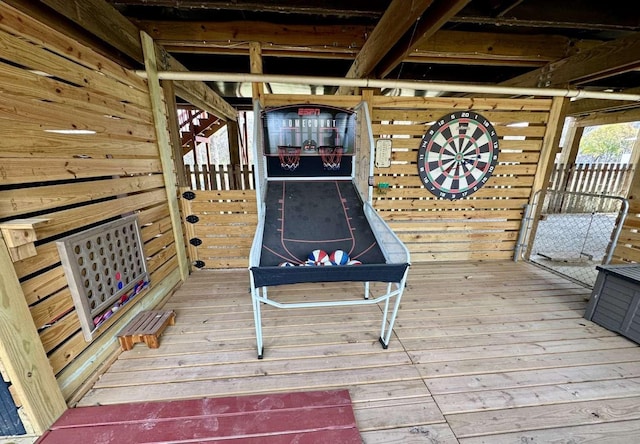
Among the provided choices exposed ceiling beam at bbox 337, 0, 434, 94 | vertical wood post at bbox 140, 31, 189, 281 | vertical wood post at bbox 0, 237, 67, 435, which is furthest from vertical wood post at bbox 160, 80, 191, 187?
exposed ceiling beam at bbox 337, 0, 434, 94

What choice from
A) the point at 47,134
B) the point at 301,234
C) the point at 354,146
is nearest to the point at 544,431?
the point at 301,234

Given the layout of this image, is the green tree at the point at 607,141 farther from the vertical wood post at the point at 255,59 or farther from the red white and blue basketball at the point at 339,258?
the red white and blue basketball at the point at 339,258

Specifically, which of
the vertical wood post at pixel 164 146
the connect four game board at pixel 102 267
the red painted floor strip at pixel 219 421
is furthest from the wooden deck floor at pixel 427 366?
the vertical wood post at pixel 164 146

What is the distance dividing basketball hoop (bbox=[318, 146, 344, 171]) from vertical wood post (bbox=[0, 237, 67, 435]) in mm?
2411

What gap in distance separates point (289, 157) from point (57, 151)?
1807 millimetres

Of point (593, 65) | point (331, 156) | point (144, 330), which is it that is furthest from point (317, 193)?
point (593, 65)

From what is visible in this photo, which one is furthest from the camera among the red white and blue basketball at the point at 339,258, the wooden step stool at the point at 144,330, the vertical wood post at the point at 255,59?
the vertical wood post at the point at 255,59

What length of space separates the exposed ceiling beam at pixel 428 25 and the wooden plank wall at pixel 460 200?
2.15ft

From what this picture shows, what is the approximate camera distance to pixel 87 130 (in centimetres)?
177

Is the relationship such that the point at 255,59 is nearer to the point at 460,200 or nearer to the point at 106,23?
the point at 106,23

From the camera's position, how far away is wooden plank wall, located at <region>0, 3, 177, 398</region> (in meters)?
1.30

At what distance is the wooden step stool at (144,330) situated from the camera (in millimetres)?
1929

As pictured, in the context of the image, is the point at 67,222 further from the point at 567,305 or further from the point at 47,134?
the point at 567,305

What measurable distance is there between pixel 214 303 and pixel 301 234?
1.20 metres
